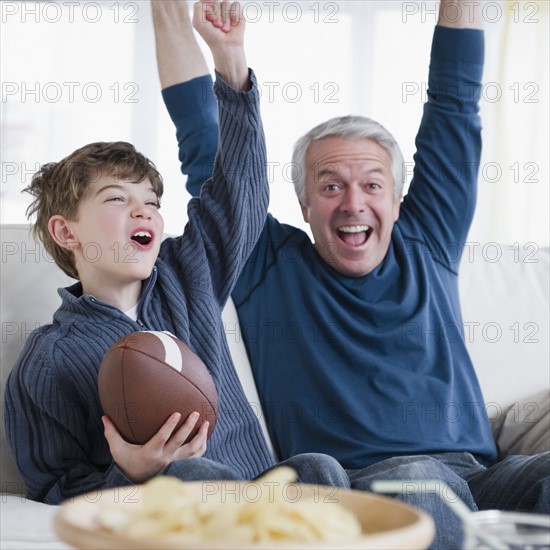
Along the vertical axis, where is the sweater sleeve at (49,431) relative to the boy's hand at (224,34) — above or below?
below

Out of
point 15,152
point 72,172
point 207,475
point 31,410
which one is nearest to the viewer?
point 207,475

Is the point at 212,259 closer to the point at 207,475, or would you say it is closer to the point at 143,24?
the point at 207,475

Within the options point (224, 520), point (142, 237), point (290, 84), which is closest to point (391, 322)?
point (142, 237)

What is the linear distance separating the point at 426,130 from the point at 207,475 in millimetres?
1177

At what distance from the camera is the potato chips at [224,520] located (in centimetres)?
67

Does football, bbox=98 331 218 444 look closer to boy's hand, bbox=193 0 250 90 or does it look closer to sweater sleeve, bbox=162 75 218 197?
boy's hand, bbox=193 0 250 90

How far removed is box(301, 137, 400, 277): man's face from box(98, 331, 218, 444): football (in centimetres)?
64

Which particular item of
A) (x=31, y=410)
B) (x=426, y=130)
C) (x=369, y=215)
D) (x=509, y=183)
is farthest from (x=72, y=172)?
(x=509, y=183)

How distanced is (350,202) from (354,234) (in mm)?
74

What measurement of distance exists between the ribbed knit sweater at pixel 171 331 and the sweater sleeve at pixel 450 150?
44cm

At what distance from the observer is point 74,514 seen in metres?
0.73

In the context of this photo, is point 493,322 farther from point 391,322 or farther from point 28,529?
point 28,529

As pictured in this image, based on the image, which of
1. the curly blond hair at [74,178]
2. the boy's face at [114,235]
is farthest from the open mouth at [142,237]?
the curly blond hair at [74,178]

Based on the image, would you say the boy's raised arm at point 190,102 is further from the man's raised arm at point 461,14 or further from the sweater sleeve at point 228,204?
the man's raised arm at point 461,14
